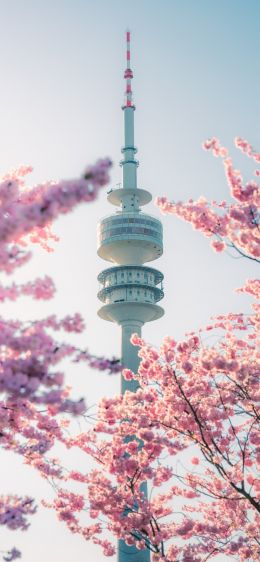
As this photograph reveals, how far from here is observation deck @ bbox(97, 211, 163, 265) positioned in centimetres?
6506

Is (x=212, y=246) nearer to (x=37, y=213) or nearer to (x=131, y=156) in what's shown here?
(x=37, y=213)

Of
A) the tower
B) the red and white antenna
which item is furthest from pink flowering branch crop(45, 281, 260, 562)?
the red and white antenna

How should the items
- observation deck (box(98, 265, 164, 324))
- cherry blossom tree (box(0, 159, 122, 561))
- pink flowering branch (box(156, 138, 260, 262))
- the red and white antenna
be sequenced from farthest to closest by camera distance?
1. the red and white antenna
2. observation deck (box(98, 265, 164, 324))
3. pink flowering branch (box(156, 138, 260, 262))
4. cherry blossom tree (box(0, 159, 122, 561))

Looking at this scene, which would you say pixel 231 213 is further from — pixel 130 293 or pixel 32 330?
pixel 130 293

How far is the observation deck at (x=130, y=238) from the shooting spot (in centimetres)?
6506

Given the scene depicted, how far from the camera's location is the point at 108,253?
67.6 meters

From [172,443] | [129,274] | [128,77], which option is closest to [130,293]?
[129,274]

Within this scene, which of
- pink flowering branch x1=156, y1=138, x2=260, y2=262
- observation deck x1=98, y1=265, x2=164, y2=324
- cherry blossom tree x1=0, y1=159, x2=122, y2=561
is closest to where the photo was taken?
cherry blossom tree x1=0, y1=159, x2=122, y2=561

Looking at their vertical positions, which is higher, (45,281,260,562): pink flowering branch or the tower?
the tower

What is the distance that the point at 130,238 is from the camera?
64.4 meters

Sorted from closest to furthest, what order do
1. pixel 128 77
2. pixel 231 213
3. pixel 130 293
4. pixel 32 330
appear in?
1. pixel 32 330
2. pixel 231 213
3. pixel 130 293
4. pixel 128 77

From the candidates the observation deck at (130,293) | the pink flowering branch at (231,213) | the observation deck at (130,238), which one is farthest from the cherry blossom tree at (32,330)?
the observation deck at (130,238)

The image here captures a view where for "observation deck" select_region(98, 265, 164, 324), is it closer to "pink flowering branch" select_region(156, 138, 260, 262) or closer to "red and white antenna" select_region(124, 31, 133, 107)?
"red and white antenna" select_region(124, 31, 133, 107)

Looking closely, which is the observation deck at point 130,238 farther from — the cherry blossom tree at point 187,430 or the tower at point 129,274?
the cherry blossom tree at point 187,430
